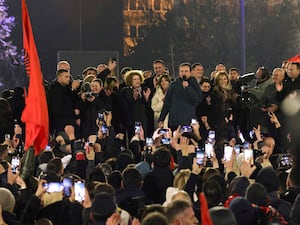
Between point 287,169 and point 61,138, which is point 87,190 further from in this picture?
point 61,138

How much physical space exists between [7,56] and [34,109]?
686 inches

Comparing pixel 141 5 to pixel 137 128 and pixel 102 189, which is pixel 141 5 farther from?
pixel 102 189

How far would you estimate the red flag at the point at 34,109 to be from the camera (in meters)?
12.6

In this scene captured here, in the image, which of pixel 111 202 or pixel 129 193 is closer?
pixel 111 202

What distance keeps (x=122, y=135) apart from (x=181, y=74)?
58.3 inches

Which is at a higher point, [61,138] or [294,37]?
[294,37]

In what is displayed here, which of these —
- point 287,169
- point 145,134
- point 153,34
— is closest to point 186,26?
point 153,34

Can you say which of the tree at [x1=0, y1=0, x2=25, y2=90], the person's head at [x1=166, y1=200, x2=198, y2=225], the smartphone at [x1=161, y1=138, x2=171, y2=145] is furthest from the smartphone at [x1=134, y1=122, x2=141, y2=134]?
the tree at [x1=0, y1=0, x2=25, y2=90]

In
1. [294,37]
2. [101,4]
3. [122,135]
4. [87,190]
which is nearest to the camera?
[87,190]

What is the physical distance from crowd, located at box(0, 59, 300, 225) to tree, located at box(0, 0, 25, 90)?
427 inches

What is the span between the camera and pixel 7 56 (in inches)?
1177

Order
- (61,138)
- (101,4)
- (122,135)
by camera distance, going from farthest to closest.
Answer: (101,4) < (122,135) < (61,138)

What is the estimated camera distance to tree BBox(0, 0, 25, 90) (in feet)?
96.7

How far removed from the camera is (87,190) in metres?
10.2
